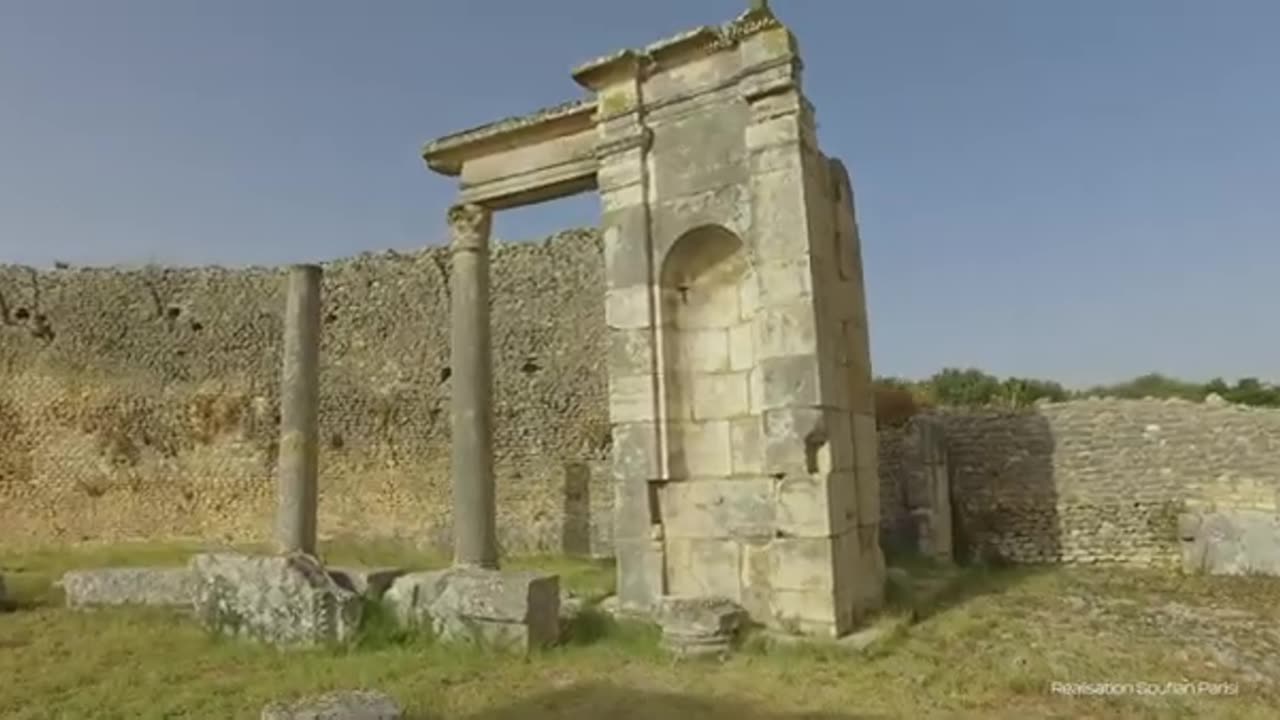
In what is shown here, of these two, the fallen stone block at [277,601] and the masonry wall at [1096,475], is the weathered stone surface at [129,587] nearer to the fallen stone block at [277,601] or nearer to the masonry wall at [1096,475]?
the fallen stone block at [277,601]

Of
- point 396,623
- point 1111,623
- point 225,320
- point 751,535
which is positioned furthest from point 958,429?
point 225,320

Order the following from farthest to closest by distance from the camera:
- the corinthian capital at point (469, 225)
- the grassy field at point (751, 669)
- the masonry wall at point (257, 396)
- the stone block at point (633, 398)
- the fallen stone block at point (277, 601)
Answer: the masonry wall at point (257, 396) → the corinthian capital at point (469, 225) → the stone block at point (633, 398) → the fallen stone block at point (277, 601) → the grassy field at point (751, 669)

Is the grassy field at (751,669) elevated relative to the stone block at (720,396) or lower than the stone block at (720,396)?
lower

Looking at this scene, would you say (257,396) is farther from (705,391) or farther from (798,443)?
(798,443)

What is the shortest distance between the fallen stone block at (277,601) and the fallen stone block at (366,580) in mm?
124

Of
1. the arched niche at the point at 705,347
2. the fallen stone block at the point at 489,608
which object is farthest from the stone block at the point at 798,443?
the fallen stone block at the point at 489,608

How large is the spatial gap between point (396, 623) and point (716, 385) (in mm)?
3307

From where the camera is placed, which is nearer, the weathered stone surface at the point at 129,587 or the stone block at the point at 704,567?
the stone block at the point at 704,567

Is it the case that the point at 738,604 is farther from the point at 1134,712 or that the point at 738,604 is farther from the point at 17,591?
the point at 17,591

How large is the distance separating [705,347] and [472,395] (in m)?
2.58

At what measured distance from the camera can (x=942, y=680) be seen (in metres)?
5.84

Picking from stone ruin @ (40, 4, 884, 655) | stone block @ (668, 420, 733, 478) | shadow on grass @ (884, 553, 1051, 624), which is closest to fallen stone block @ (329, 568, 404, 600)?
stone ruin @ (40, 4, 884, 655)

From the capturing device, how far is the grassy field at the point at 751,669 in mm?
5441

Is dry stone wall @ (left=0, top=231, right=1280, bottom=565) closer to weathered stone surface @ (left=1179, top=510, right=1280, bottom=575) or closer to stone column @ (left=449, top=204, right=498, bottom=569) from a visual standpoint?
stone column @ (left=449, top=204, right=498, bottom=569)
